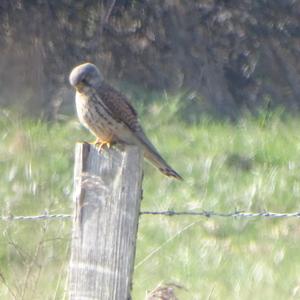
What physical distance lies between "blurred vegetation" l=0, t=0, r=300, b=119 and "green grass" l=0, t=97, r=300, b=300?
0.71 metres

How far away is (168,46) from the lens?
11.8 m

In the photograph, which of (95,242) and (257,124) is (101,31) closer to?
(257,124)

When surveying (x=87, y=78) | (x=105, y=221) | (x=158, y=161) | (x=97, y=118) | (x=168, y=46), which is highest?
(x=168, y=46)

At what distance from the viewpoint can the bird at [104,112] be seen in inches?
229

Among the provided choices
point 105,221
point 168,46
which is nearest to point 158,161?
point 105,221

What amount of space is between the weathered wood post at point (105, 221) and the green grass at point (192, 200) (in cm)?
119

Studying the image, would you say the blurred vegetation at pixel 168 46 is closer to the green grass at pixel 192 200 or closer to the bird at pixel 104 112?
the green grass at pixel 192 200

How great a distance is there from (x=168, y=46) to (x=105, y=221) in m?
8.03

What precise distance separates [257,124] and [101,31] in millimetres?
2215

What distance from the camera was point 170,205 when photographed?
27.2 ft

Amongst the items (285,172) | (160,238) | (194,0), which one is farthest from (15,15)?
(160,238)

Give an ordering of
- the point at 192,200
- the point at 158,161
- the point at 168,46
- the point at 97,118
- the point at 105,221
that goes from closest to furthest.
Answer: the point at 105,221 < the point at 158,161 < the point at 97,118 < the point at 192,200 < the point at 168,46

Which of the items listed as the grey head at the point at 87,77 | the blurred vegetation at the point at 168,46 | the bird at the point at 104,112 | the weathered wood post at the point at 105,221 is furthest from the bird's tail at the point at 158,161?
the blurred vegetation at the point at 168,46

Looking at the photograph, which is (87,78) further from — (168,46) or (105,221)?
(168,46)
